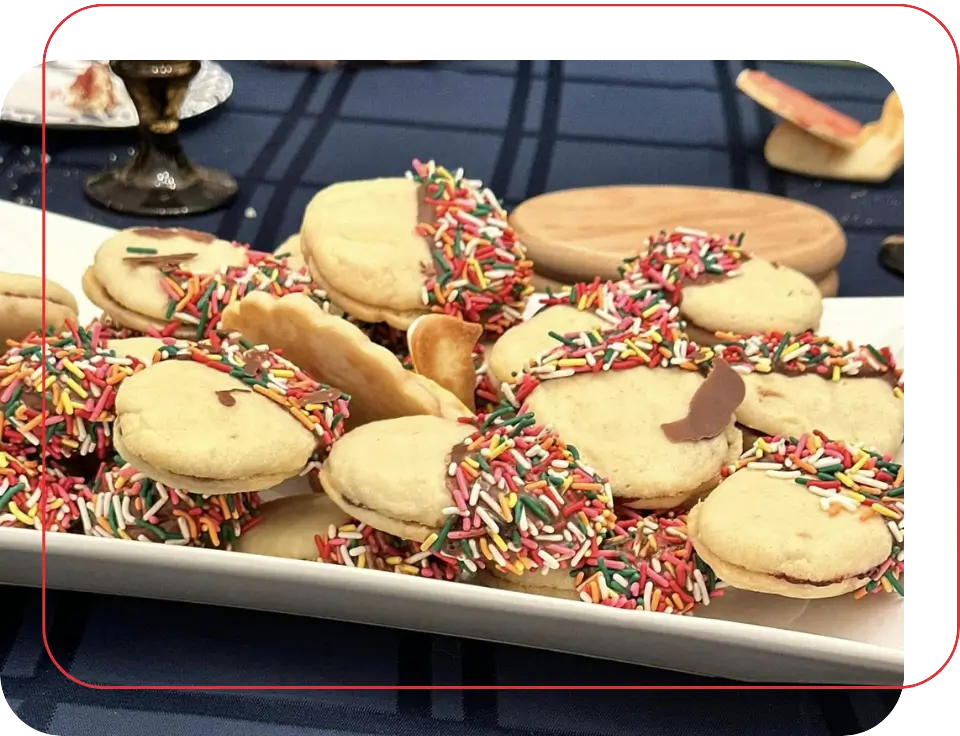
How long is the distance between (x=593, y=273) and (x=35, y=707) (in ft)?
2.30

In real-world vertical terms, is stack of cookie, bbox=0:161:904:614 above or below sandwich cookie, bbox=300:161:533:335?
below

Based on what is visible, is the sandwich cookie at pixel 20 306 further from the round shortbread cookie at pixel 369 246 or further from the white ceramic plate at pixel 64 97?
the round shortbread cookie at pixel 369 246

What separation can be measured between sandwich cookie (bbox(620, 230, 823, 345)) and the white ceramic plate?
417mm

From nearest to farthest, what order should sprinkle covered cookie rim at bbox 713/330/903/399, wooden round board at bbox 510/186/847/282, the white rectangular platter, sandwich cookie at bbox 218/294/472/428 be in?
the white rectangular platter
sandwich cookie at bbox 218/294/472/428
sprinkle covered cookie rim at bbox 713/330/903/399
wooden round board at bbox 510/186/847/282

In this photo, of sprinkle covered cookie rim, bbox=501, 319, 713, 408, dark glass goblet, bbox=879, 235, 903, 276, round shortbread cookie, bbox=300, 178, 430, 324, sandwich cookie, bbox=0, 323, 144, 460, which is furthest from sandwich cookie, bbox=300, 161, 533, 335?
dark glass goblet, bbox=879, 235, 903, 276

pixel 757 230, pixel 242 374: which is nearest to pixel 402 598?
pixel 242 374

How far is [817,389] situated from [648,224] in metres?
0.30

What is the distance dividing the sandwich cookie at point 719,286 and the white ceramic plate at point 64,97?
42cm

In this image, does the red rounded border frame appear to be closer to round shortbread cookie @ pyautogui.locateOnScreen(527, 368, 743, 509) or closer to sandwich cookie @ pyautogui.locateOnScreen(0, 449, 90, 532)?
sandwich cookie @ pyautogui.locateOnScreen(0, 449, 90, 532)

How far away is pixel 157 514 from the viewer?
769 millimetres

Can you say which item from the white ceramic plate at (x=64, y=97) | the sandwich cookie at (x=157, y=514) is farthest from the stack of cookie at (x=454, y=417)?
the white ceramic plate at (x=64, y=97)

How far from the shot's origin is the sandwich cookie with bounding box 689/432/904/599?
0.70 metres

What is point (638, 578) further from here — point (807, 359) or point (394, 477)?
point (807, 359)

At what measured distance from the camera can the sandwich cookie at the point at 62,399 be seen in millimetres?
777
